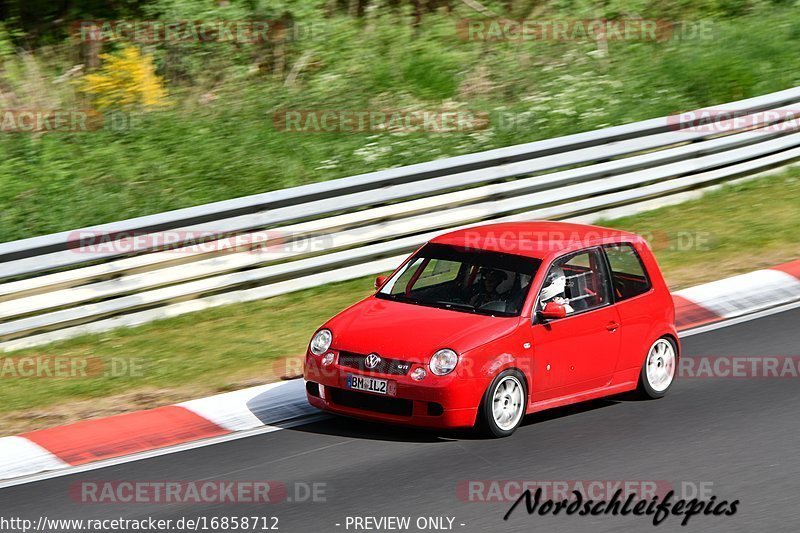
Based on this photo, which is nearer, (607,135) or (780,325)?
(780,325)

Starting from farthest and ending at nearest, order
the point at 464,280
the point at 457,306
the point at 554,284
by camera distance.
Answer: the point at 464,280
the point at 554,284
the point at 457,306

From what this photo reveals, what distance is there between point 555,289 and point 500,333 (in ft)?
2.68

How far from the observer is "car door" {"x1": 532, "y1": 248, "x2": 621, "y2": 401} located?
873 centimetres

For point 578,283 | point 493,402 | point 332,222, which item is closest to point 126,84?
point 332,222

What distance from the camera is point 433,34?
1883 centimetres

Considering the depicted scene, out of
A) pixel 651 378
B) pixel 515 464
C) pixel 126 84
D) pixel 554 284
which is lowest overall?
pixel 651 378

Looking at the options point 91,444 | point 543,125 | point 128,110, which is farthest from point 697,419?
point 128,110

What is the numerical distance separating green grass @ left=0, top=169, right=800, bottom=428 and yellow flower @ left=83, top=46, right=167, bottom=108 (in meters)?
5.11

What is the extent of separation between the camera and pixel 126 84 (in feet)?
52.7

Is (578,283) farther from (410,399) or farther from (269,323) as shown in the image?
(269,323)

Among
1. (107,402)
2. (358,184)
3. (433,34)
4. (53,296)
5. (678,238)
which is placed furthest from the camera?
(433,34)

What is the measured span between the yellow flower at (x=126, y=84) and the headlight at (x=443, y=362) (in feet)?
29.5

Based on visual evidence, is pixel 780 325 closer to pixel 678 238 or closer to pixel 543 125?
pixel 678 238

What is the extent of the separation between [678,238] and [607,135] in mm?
1569
